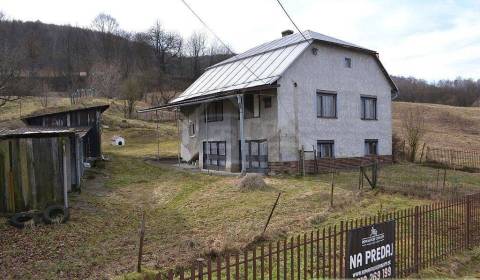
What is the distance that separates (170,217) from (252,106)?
11930 millimetres

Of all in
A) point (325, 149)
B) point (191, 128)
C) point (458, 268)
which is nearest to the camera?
point (458, 268)

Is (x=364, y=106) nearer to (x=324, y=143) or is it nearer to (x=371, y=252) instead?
(x=324, y=143)

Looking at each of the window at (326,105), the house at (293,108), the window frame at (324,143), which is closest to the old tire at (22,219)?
the house at (293,108)

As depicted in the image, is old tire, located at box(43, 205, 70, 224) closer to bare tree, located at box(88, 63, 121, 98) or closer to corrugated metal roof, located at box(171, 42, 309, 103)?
corrugated metal roof, located at box(171, 42, 309, 103)

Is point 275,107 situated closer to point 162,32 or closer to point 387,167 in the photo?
point 387,167

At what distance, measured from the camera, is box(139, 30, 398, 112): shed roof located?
22.8m

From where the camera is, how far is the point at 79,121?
84.4 feet

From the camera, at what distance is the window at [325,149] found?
78.0ft

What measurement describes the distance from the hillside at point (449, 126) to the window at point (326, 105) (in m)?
24.3

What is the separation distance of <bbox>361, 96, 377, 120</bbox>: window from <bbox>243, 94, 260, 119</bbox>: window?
729cm

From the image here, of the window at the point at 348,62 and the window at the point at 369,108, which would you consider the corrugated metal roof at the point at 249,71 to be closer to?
the window at the point at 348,62

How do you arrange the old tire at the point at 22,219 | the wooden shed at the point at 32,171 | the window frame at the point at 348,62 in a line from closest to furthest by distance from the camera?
the old tire at the point at 22,219 < the wooden shed at the point at 32,171 < the window frame at the point at 348,62

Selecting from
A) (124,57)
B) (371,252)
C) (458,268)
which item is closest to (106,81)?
(124,57)

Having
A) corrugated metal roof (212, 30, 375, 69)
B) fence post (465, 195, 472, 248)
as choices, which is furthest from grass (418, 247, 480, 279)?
corrugated metal roof (212, 30, 375, 69)
